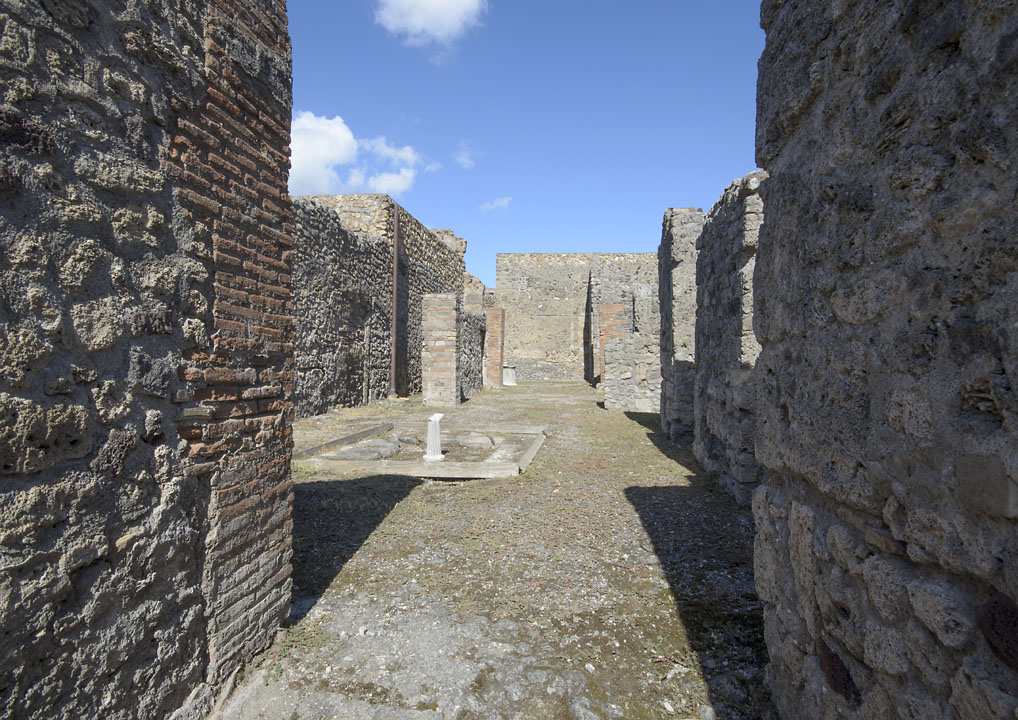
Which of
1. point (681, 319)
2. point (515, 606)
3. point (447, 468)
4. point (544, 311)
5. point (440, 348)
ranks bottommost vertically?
point (515, 606)

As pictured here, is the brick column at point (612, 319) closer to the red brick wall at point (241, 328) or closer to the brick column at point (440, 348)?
the brick column at point (440, 348)

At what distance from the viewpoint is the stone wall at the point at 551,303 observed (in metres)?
29.5

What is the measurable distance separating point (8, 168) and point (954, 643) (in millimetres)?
2742

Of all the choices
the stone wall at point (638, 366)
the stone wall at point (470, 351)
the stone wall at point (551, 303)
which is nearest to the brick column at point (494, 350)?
the stone wall at point (470, 351)

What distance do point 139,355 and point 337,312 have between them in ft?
30.9

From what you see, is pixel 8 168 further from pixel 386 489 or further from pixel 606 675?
pixel 386 489

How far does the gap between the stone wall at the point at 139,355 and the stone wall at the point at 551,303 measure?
25254mm

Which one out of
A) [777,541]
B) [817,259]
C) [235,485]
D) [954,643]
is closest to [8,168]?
[235,485]

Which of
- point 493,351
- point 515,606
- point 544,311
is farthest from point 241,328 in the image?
point 544,311

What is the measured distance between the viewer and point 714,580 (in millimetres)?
3459

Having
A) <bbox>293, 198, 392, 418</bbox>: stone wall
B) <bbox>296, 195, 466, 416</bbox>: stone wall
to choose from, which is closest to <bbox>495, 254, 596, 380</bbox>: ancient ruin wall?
<bbox>296, 195, 466, 416</bbox>: stone wall

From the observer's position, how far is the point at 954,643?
4.04 ft

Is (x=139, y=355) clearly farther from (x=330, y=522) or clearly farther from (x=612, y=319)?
(x=612, y=319)

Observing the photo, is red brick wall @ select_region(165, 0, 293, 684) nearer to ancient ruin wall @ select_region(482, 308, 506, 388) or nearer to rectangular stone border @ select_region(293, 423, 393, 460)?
rectangular stone border @ select_region(293, 423, 393, 460)
